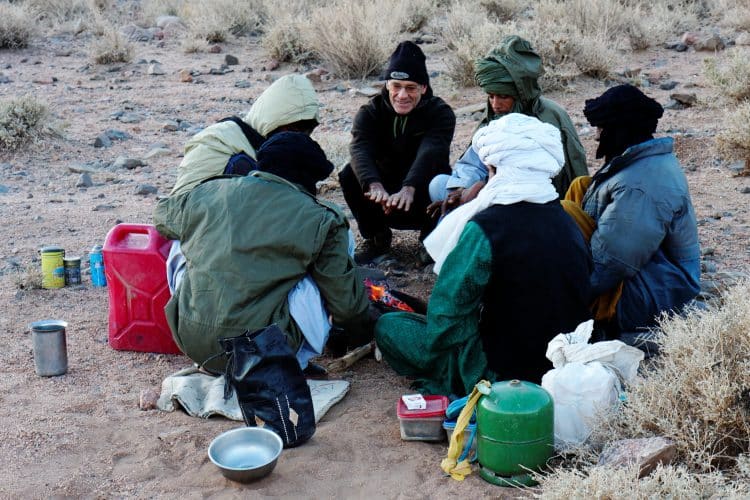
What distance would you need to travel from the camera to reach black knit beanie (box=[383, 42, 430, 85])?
226 inches

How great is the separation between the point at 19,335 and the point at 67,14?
47.1ft

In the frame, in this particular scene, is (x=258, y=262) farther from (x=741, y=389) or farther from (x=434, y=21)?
(x=434, y=21)

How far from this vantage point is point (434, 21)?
570 inches

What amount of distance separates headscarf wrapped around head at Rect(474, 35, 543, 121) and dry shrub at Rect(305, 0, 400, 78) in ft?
20.9

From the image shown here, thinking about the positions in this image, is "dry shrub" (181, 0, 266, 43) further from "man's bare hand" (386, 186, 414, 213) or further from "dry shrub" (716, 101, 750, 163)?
"man's bare hand" (386, 186, 414, 213)

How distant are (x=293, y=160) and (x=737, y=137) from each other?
4968mm

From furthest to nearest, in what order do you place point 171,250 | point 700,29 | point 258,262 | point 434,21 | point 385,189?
1. point 434,21
2. point 700,29
3. point 385,189
4. point 171,250
5. point 258,262

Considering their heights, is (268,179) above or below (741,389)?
above

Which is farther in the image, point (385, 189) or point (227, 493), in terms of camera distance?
point (385, 189)

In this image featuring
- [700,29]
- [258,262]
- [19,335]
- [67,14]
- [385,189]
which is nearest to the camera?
[258,262]

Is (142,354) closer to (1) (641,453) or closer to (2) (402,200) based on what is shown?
(2) (402,200)

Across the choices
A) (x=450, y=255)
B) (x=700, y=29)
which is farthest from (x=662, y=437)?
(x=700, y=29)

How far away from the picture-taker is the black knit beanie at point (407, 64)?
5.74 m

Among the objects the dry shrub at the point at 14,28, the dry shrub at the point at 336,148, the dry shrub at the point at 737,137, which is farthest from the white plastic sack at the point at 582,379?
the dry shrub at the point at 14,28
